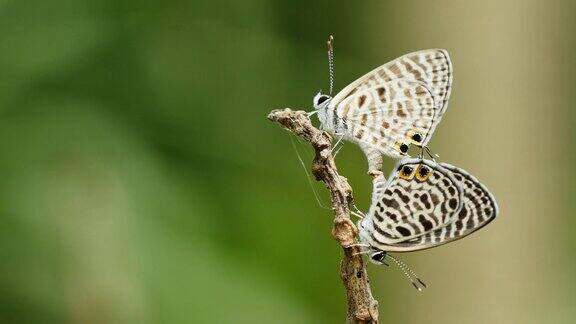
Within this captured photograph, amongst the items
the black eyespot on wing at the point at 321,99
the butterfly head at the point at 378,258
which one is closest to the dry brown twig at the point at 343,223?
the butterfly head at the point at 378,258

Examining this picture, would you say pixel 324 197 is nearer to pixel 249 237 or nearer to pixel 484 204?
pixel 249 237

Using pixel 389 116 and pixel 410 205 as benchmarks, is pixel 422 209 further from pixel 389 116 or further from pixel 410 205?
pixel 389 116

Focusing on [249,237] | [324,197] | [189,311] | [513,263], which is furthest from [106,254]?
[513,263]

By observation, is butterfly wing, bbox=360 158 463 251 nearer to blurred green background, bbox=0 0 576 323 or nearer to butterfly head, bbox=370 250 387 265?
butterfly head, bbox=370 250 387 265

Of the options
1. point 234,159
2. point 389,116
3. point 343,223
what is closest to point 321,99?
point 389,116

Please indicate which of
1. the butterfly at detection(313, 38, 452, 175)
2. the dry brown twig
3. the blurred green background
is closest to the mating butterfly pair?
the butterfly at detection(313, 38, 452, 175)

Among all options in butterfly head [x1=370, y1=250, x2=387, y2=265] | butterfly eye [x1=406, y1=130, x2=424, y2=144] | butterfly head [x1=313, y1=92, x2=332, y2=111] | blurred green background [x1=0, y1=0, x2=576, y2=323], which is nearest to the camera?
butterfly head [x1=370, y1=250, x2=387, y2=265]
